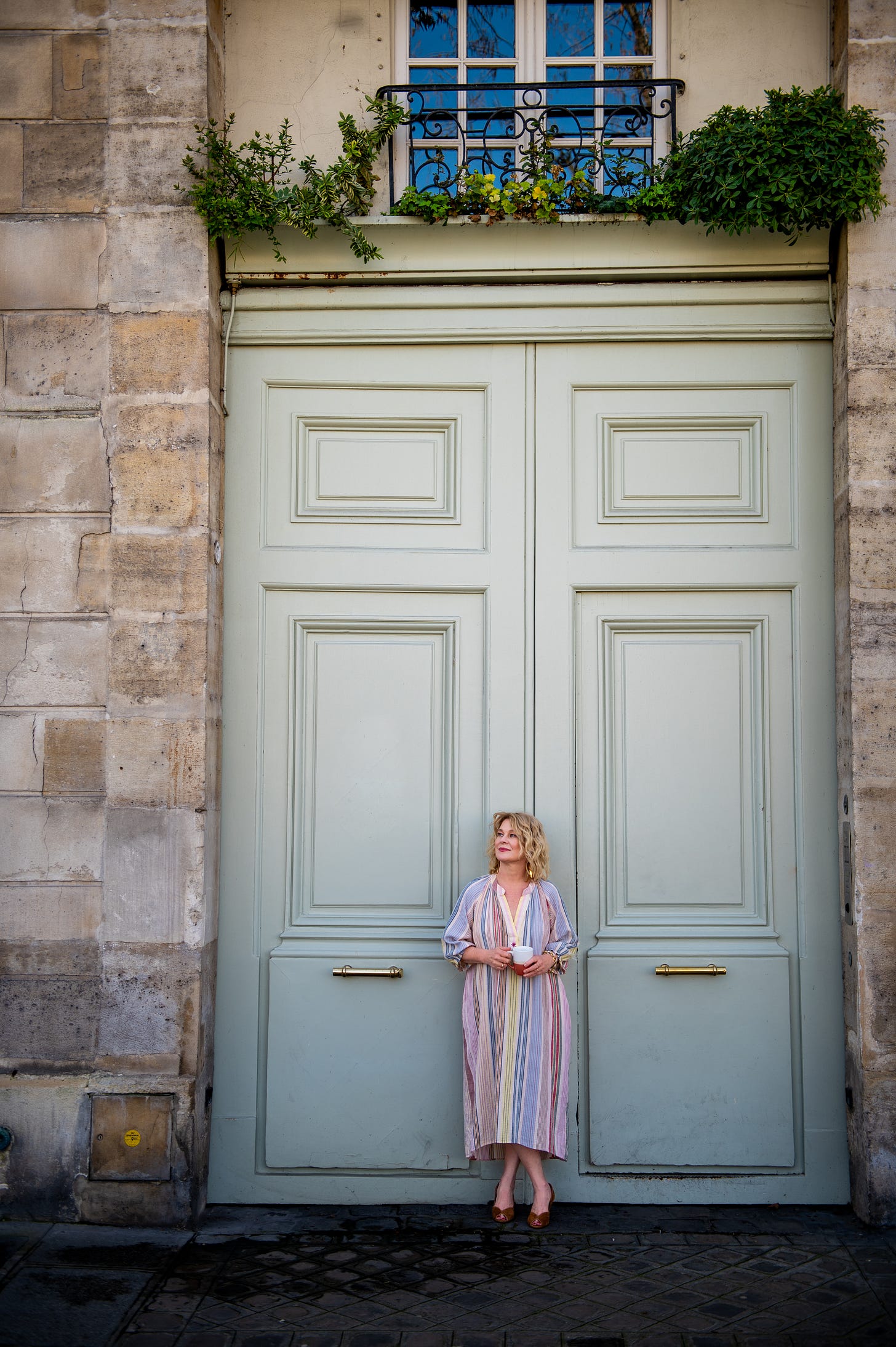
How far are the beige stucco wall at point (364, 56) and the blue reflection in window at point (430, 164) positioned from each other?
0.15m

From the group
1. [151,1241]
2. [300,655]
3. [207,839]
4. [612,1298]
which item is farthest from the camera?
[300,655]

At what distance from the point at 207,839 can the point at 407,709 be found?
37.2 inches

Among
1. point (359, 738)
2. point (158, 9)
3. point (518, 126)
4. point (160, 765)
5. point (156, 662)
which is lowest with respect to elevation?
point (160, 765)

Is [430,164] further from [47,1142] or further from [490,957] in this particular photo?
[47,1142]

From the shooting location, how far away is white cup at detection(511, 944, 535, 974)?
3.84 m

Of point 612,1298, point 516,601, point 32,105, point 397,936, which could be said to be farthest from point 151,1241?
point 32,105

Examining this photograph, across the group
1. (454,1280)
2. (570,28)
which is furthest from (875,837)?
(570,28)

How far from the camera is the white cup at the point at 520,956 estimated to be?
12.6 ft

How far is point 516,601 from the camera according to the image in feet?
14.2

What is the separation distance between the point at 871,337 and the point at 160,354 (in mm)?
2777

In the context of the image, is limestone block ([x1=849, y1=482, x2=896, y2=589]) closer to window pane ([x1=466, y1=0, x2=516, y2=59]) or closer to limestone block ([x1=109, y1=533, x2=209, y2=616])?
window pane ([x1=466, y1=0, x2=516, y2=59])

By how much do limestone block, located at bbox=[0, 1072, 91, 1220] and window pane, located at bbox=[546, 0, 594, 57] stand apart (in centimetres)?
459

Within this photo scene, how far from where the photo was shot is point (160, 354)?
4.16m

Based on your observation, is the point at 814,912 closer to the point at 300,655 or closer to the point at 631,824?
the point at 631,824
